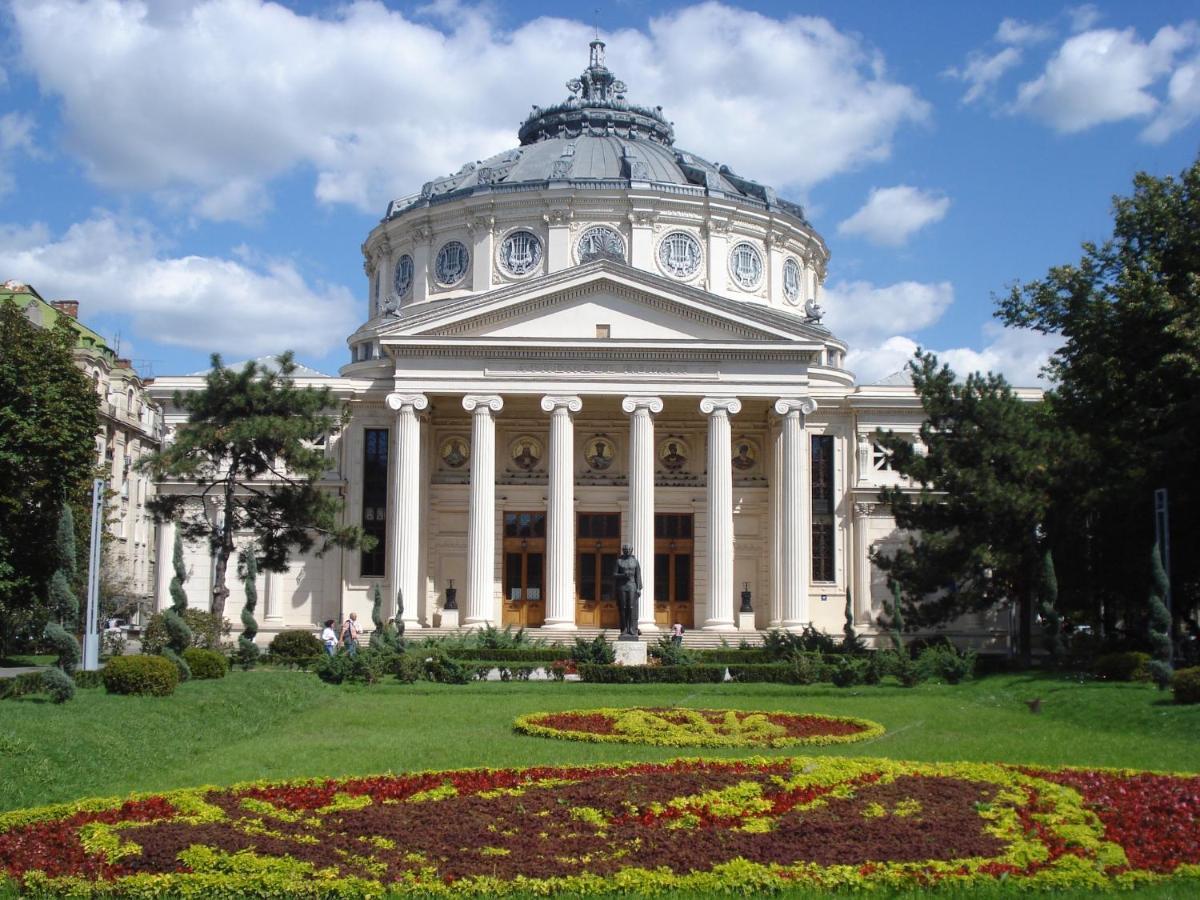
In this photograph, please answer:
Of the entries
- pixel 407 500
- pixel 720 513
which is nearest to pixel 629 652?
pixel 720 513

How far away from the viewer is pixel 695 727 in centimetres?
2192

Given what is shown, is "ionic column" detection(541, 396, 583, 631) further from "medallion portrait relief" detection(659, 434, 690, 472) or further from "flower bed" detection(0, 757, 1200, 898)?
"flower bed" detection(0, 757, 1200, 898)

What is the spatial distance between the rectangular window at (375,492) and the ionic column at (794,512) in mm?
16764

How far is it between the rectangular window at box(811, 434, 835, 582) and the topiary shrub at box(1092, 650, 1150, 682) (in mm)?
23746

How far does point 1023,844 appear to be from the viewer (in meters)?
11.5

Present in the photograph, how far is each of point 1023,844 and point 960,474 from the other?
93.4 ft

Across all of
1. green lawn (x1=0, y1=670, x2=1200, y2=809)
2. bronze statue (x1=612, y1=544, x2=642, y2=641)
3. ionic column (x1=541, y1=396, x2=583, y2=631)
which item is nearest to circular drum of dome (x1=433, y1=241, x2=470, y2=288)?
ionic column (x1=541, y1=396, x2=583, y2=631)

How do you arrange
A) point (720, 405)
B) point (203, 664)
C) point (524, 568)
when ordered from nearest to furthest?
point (203, 664) → point (720, 405) → point (524, 568)

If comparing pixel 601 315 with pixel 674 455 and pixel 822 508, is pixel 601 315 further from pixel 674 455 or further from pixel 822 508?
pixel 822 508

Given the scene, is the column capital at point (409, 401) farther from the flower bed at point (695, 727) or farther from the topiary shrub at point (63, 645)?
the topiary shrub at point (63, 645)

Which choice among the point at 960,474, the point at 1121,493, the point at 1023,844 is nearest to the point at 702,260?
the point at 960,474

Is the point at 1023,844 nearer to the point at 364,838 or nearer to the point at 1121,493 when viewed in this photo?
the point at 364,838


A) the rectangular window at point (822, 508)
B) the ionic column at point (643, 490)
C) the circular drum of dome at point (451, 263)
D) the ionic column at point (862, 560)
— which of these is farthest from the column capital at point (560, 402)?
the circular drum of dome at point (451, 263)

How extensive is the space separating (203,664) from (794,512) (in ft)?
83.7
